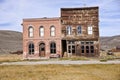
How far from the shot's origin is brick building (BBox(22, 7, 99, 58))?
51000mm

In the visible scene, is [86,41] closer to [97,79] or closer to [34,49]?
[34,49]

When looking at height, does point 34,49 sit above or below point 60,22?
below

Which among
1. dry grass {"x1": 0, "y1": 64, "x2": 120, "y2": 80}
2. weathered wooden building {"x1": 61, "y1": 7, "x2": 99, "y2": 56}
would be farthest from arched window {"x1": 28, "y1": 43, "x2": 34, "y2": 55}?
dry grass {"x1": 0, "y1": 64, "x2": 120, "y2": 80}

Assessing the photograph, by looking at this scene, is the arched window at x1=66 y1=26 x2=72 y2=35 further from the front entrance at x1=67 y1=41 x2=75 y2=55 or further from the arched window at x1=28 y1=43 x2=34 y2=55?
the arched window at x1=28 y1=43 x2=34 y2=55

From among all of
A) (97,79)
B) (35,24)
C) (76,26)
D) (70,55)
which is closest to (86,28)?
(76,26)

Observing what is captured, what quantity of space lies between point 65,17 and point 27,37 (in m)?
7.78

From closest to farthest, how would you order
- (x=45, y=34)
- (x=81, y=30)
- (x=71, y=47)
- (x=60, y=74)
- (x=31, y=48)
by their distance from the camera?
(x=60, y=74) → (x=81, y=30) → (x=71, y=47) → (x=45, y=34) → (x=31, y=48)

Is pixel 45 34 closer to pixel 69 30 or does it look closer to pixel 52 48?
pixel 52 48

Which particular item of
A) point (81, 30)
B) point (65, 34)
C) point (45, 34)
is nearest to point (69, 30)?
point (65, 34)

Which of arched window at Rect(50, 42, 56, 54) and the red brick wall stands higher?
the red brick wall

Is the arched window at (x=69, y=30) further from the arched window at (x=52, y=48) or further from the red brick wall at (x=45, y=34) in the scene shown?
the arched window at (x=52, y=48)

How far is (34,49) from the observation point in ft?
173

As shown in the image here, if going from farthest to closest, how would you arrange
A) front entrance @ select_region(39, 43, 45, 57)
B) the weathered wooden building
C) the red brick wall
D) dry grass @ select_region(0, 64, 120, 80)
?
front entrance @ select_region(39, 43, 45, 57) → the red brick wall → the weathered wooden building → dry grass @ select_region(0, 64, 120, 80)

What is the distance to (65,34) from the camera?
171 feet
